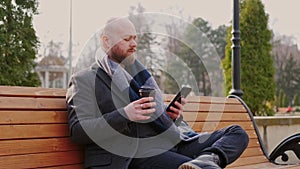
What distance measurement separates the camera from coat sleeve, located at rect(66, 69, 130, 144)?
1774 millimetres

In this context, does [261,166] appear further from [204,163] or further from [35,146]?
[35,146]

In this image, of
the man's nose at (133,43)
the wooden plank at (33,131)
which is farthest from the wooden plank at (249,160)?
the wooden plank at (33,131)

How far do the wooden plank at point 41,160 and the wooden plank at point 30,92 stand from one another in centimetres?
24

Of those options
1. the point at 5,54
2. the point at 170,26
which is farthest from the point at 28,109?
the point at 5,54

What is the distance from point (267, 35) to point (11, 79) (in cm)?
558

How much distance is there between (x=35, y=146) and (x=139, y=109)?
42cm

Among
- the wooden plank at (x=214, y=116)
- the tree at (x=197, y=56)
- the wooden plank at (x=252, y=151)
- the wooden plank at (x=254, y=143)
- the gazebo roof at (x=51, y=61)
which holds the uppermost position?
the gazebo roof at (x=51, y=61)

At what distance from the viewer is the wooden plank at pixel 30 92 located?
5.80 feet

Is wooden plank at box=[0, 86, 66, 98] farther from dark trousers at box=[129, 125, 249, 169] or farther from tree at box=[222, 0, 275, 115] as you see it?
tree at box=[222, 0, 275, 115]

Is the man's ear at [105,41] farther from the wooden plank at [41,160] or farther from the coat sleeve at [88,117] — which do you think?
the wooden plank at [41,160]

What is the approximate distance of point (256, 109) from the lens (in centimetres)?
898

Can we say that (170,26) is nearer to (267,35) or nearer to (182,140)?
(182,140)

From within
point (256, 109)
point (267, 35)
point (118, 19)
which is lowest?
point (256, 109)

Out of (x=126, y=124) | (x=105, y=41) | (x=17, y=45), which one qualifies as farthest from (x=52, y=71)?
(x=126, y=124)
